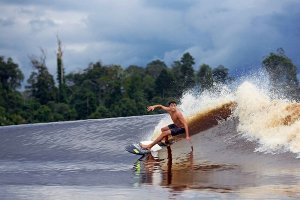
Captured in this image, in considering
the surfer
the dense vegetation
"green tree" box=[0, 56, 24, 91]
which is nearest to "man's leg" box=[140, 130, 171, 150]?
the surfer

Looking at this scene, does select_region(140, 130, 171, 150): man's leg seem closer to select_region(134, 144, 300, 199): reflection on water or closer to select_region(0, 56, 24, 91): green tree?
select_region(134, 144, 300, 199): reflection on water

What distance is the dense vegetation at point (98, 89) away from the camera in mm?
54312

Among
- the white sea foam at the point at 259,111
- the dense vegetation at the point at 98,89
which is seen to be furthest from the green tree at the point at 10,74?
the white sea foam at the point at 259,111

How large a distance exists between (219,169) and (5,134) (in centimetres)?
1296

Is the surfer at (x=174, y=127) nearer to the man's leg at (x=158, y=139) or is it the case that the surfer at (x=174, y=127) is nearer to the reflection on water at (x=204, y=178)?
the man's leg at (x=158, y=139)

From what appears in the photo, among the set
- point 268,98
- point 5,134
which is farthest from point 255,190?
point 5,134

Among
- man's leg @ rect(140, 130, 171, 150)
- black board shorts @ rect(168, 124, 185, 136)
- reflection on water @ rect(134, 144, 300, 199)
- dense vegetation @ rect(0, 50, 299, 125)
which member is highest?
dense vegetation @ rect(0, 50, 299, 125)

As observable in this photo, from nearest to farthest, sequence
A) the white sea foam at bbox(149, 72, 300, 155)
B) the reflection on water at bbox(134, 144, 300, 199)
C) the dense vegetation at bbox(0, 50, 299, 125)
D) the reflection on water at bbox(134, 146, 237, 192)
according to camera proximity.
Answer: the reflection on water at bbox(134, 144, 300, 199) → the reflection on water at bbox(134, 146, 237, 192) → the white sea foam at bbox(149, 72, 300, 155) → the dense vegetation at bbox(0, 50, 299, 125)

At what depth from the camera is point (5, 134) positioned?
25.3m

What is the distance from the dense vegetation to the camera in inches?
2138

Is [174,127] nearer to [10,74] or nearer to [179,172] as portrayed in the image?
[179,172]

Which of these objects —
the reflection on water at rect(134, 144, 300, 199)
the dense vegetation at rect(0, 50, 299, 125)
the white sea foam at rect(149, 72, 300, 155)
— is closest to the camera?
the reflection on water at rect(134, 144, 300, 199)

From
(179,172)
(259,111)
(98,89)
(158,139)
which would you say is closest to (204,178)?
(179,172)

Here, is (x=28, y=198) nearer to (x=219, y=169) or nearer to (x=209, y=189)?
(x=209, y=189)
